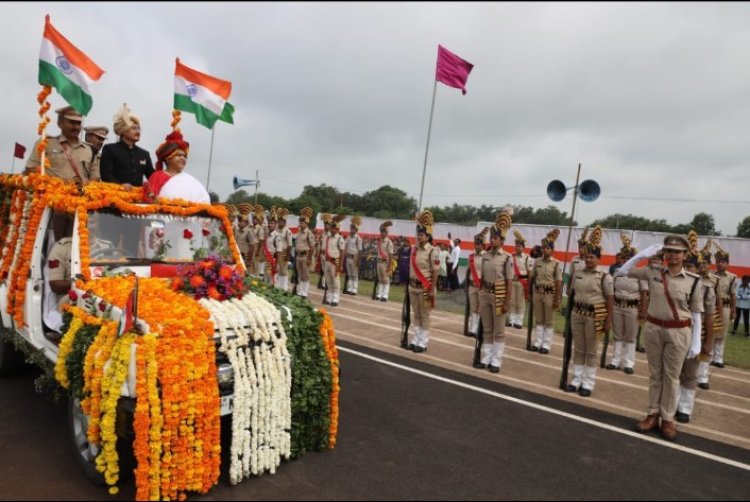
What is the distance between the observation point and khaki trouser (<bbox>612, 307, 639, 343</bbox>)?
25.8 ft

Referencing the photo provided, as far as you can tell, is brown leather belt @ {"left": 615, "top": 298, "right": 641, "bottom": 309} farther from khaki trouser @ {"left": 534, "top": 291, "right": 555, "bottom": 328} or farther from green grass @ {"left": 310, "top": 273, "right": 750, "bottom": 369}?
green grass @ {"left": 310, "top": 273, "right": 750, "bottom": 369}

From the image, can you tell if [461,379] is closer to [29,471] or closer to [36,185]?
Answer: [29,471]

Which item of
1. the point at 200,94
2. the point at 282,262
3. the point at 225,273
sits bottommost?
the point at 282,262

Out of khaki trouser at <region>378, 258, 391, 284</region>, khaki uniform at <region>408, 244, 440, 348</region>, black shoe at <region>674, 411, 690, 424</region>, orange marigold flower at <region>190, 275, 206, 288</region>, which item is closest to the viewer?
orange marigold flower at <region>190, 275, 206, 288</region>

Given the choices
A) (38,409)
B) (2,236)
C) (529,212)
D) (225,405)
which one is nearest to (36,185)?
(2,236)

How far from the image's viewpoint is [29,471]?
3631mm

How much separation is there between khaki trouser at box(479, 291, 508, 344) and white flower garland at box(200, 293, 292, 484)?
14.6ft

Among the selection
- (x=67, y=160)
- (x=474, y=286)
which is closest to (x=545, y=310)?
(x=474, y=286)

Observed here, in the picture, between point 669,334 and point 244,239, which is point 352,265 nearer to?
point 244,239

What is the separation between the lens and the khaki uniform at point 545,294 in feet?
29.8

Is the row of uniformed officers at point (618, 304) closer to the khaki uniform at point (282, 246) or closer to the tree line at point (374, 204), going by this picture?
the khaki uniform at point (282, 246)

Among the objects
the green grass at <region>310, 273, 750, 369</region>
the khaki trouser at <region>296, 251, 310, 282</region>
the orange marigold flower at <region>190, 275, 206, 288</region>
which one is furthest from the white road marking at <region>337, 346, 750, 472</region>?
the khaki trouser at <region>296, 251, 310, 282</region>

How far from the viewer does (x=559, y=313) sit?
14023 mm

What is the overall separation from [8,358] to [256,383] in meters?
4.00
